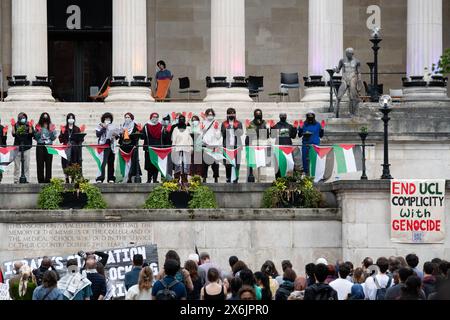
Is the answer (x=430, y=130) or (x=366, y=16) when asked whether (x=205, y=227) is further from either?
(x=366, y=16)

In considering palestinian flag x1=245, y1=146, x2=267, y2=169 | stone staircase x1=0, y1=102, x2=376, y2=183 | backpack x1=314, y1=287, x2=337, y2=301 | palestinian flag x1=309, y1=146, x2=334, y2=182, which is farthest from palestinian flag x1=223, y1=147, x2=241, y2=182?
backpack x1=314, y1=287, x2=337, y2=301

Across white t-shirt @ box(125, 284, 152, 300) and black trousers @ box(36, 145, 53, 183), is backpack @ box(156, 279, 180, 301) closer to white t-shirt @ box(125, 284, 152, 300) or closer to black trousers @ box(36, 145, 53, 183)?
white t-shirt @ box(125, 284, 152, 300)

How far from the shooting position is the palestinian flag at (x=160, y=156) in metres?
48.6

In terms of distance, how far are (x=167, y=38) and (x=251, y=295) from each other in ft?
145

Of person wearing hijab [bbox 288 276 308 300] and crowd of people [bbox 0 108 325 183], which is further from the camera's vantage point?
crowd of people [bbox 0 108 325 183]

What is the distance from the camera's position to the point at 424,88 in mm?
62094

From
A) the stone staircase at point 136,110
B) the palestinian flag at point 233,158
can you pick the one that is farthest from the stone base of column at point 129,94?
the palestinian flag at point 233,158

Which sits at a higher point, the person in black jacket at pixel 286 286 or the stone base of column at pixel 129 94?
the stone base of column at pixel 129 94

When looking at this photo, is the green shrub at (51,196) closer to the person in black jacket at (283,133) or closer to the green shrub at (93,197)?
the green shrub at (93,197)

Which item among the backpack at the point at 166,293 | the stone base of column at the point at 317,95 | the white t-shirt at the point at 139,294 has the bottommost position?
the white t-shirt at the point at 139,294

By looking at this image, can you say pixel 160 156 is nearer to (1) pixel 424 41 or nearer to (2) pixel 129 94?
(2) pixel 129 94

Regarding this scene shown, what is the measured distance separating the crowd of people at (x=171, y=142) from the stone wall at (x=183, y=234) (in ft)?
7.00

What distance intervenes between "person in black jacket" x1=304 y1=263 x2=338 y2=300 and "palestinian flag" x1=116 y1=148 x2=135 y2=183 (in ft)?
64.7

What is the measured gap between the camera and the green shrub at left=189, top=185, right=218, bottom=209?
46.7 metres
